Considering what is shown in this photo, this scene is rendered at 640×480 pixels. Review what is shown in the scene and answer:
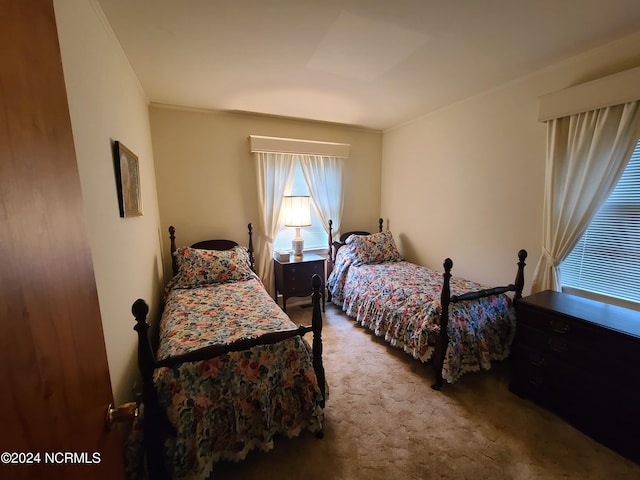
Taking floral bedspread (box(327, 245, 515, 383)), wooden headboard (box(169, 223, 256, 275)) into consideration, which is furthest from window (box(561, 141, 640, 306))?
wooden headboard (box(169, 223, 256, 275))

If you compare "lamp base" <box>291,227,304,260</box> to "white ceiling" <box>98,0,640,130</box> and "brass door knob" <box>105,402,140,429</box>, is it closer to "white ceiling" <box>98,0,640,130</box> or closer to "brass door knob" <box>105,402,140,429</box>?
"white ceiling" <box>98,0,640,130</box>

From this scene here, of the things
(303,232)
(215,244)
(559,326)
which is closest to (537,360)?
(559,326)

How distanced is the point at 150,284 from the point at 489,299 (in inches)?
112

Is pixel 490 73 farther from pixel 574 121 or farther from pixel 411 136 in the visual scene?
pixel 411 136

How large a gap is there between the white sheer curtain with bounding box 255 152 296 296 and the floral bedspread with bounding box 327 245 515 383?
1.25m

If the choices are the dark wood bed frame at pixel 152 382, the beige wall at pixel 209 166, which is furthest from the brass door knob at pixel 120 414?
the beige wall at pixel 209 166

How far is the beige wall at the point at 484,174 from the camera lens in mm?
2266

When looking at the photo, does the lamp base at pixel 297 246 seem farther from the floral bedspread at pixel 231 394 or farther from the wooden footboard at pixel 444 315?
the wooden footboard at pixel 444 315

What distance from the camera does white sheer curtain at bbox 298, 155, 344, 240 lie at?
12.0ft

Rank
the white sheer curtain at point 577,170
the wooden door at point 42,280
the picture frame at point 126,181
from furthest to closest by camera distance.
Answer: the white sheer curtain at point 577,170 < the picture frame at point 126,181 < the wooden door at point 42,280

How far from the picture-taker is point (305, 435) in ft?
5.62

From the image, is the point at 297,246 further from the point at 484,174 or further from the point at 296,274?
the point at 484,174

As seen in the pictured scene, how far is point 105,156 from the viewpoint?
1460 millimetres

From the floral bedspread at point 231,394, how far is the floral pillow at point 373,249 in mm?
1801
